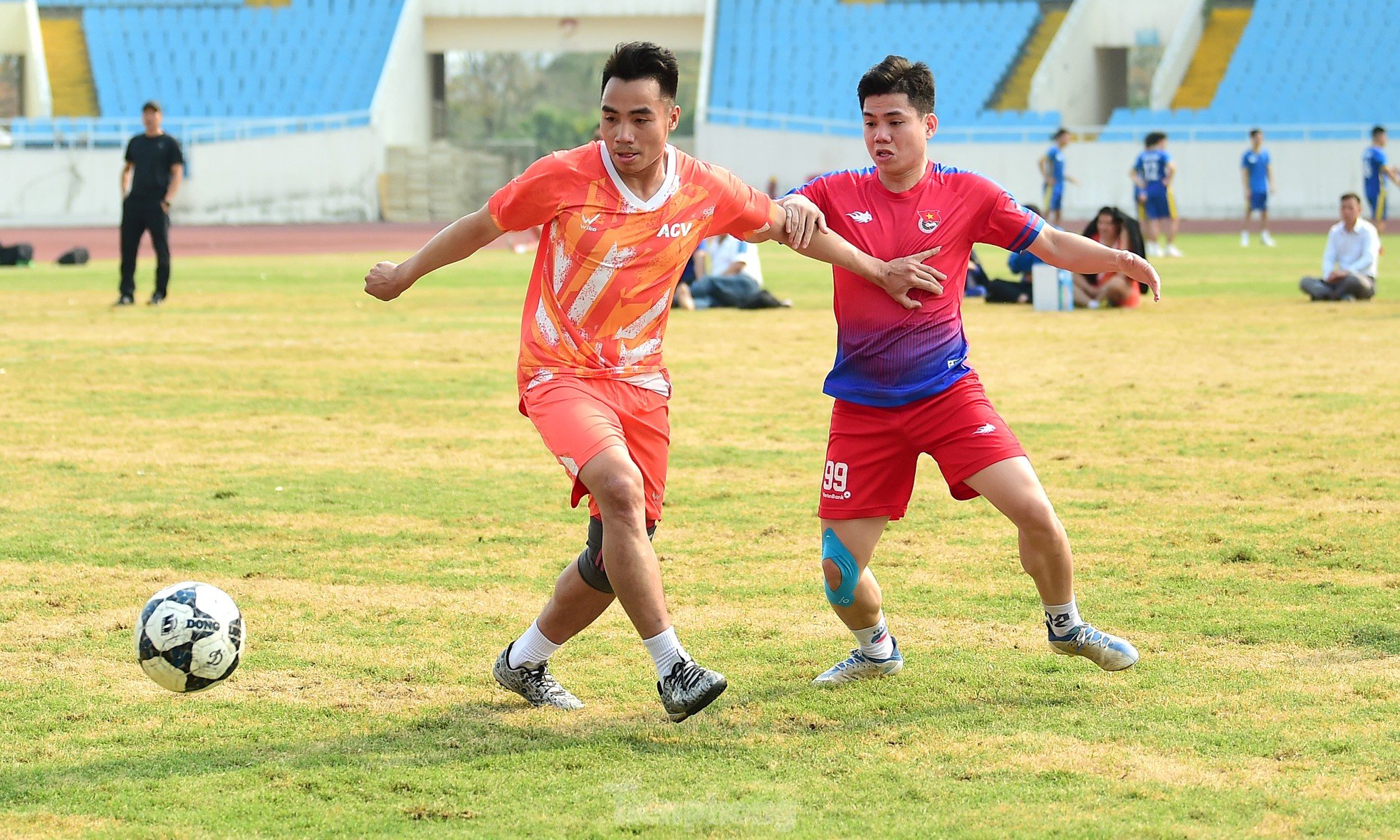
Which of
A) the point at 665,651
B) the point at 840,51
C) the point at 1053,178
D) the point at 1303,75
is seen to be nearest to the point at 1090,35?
the point at 1303,75

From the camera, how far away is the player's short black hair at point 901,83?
510 cm

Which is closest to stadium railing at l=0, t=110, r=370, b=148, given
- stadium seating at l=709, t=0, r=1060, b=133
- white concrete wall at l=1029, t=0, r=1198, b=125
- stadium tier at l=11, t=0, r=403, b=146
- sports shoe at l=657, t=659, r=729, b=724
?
stadium tier at l=11, t=0, r=403, b=146

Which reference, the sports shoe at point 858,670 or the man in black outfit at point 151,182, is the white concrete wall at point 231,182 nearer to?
the man in black outfit at point 151,182

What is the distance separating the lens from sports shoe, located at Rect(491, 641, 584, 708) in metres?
4.89

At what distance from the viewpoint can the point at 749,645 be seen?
5.55 meters

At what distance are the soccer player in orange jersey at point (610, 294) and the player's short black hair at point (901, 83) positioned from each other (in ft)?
1.61

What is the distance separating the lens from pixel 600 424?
465cm

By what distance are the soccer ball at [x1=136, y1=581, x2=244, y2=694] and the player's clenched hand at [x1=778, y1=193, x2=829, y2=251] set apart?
2.07 meters

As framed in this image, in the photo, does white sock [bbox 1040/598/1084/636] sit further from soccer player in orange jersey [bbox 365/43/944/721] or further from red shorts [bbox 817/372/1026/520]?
soccer player in orange jersey [bbox 365/43/944/721]

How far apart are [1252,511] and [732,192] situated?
3.67m

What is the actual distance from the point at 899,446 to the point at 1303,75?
1593 inches

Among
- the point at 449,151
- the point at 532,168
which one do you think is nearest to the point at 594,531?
the point at 532,168

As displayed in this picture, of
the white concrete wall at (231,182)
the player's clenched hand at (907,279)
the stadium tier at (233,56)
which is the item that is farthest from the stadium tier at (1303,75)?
the player's clenched hand at (907,279)

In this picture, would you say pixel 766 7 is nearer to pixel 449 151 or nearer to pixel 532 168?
pixel 449 151
